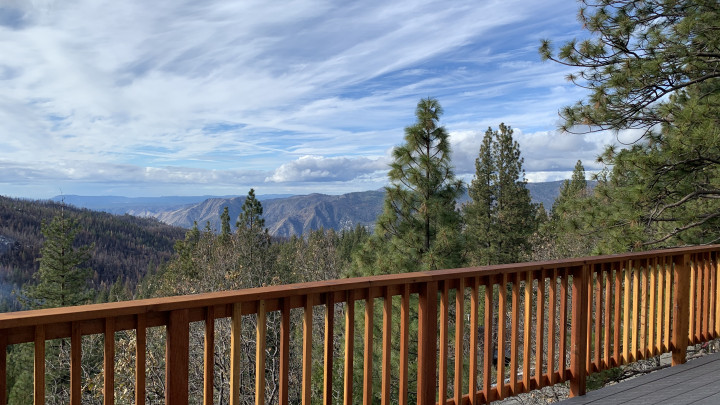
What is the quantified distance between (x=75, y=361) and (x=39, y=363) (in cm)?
10

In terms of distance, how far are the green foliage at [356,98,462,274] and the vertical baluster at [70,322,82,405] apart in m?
9.80

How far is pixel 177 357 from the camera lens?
1792 millimetres

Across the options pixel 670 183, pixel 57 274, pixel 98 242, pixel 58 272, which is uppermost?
pixel 670 183

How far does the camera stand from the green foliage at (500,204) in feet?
89.7

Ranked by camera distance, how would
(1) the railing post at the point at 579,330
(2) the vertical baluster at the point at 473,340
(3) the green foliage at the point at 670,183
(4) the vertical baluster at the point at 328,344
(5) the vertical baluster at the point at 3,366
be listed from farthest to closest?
1. (3) the green foliage at the point at 670,183
2. (1) the railing post at the point at 579,330
3. (2) the vertical baluster at the point at 473,340
4. (4) the vertical baluster at the point at 328,344
5. (5) the vertical baluster at the point at 3,366

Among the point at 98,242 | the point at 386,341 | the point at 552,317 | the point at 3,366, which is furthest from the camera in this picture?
the point at 98,242

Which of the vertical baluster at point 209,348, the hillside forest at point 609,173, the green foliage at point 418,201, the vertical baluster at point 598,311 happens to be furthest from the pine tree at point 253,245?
the vertical baluster at point 209,348

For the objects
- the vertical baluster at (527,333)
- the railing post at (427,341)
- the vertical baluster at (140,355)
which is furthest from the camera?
the vertical baluster at (527,333)

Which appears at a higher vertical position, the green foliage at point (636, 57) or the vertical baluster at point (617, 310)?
the green foliage at point (636, 57)

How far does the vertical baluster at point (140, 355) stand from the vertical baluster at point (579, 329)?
8.52ft

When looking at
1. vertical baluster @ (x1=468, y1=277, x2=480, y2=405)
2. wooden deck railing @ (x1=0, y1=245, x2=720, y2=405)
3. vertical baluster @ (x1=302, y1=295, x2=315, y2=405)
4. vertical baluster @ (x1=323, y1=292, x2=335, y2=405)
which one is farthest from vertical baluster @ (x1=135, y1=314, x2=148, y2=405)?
vertical baluster @ (x1=468, y1=277, x2=480, y2=405)

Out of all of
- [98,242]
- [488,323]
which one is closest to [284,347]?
[488,323]

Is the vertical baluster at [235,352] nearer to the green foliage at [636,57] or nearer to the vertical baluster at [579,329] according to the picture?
the vertical baluster at [579,329]

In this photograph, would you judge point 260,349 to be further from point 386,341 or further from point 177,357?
point 386,341
